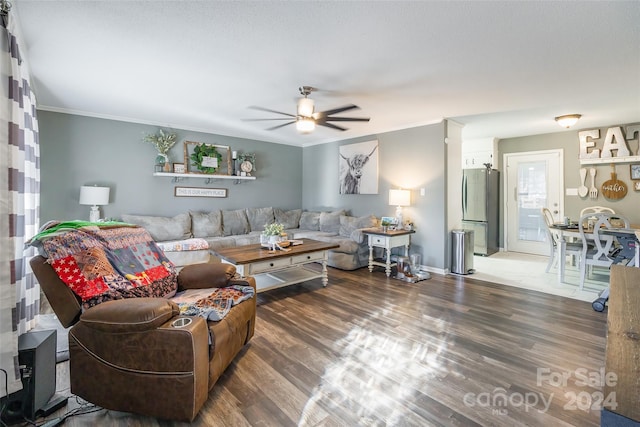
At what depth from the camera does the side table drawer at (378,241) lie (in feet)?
15.0

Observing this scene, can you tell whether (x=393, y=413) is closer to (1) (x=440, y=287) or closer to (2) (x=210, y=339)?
(2) (x=210, y=339)

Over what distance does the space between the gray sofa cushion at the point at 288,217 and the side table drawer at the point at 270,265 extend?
2581 mm

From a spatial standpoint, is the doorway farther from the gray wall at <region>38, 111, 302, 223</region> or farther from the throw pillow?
the gray wall at <region>38, 111, 302, 223</region>

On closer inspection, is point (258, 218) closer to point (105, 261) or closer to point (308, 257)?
point (308, 257)

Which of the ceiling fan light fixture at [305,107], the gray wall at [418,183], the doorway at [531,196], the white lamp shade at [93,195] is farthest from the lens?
the doorway at [531,196]

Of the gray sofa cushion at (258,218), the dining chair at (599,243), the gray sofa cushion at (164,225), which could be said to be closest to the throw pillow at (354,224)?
the gray sofa cushion at (258,218)

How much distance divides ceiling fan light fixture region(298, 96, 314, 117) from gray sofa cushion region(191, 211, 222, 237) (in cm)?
281

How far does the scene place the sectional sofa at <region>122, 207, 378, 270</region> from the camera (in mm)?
4461

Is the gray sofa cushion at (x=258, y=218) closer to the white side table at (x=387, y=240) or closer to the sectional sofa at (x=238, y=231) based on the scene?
the sectional sofa at (x=238, y=231)

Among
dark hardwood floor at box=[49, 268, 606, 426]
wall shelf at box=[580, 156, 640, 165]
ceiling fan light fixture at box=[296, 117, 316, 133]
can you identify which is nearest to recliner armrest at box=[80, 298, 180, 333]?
dark hardwood floor at box=[49, 268, 606, 426]

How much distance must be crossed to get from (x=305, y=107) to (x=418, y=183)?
259cm

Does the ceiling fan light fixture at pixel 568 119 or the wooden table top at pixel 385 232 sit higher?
the ceiling fan light fixture at pixel 568 119

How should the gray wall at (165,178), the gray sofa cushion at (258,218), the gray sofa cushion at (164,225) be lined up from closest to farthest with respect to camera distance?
the gray wall at (165,178)
the gray sofa cushion at (164,225)
the gray sofa cushion at (258,218)

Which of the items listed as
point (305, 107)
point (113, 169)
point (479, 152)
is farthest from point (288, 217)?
point (479, 152)
